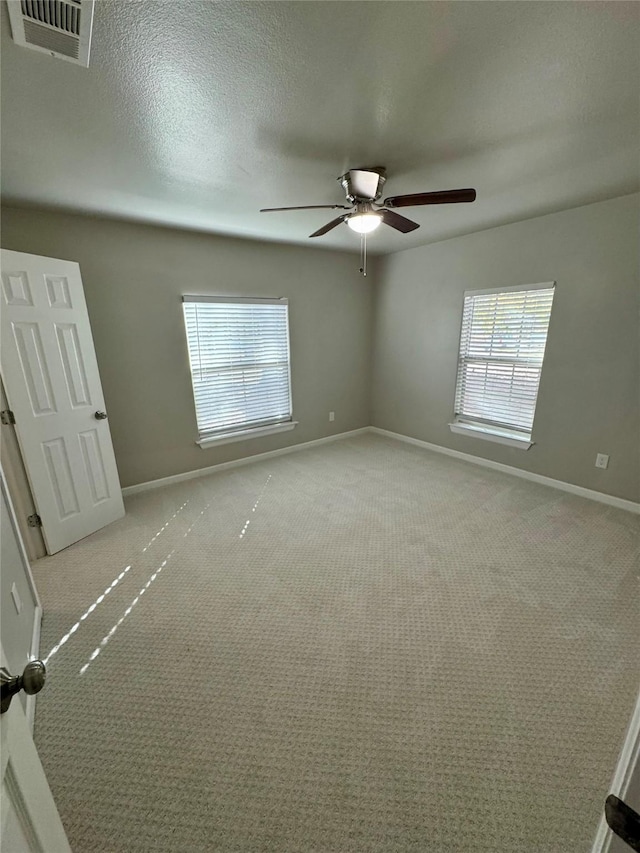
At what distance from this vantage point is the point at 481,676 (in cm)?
154

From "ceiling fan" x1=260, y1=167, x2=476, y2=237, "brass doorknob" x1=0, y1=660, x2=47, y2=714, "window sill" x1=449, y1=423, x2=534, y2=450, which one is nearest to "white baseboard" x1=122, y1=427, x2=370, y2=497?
"window sill" x1=449, y1=423, x2=534, y2=450

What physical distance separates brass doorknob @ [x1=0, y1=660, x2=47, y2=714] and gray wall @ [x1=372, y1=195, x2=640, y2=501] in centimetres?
370

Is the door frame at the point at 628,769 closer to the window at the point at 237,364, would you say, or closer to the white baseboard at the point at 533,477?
the white baseboard at the point at 533,477

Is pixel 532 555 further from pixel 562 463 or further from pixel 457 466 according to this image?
pixel 457 466

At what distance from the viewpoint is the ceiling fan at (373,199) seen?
1.65m

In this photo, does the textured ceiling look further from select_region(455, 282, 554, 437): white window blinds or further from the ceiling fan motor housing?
select_region(455, 282, 554, 437): white window blinds

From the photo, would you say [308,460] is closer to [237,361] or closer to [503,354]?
[237,361]

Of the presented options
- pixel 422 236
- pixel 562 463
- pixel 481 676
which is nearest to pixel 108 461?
pixel 481 676

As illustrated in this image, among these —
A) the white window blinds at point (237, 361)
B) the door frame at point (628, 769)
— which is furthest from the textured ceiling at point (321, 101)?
the door frame at point (628, 769)

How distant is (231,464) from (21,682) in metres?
3.29

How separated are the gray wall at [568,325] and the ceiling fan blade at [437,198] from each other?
1.81 meters

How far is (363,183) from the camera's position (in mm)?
1835

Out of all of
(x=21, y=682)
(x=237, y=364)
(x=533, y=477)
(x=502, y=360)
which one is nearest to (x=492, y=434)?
(x=533, y=477)

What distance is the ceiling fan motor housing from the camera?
178cm
